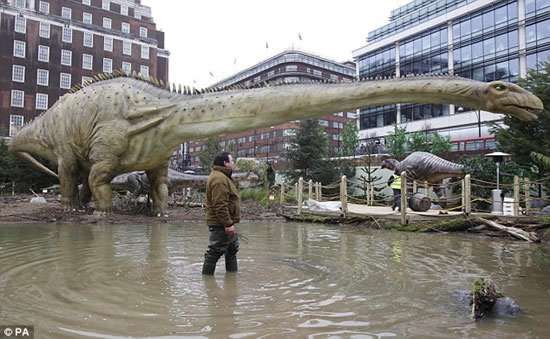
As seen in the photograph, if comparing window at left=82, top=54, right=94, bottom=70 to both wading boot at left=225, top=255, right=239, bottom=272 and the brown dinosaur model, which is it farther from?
wading boot at left=225, top=255, right=239, bottom=272

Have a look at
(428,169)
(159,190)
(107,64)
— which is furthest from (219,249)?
(107,64)

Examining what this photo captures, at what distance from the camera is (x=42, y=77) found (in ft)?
115

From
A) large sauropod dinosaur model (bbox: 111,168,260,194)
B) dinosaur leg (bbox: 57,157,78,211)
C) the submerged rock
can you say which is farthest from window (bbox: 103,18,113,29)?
the submerged rock

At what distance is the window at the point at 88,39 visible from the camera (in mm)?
37281

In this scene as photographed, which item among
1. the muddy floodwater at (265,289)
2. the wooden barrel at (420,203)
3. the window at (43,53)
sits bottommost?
the muddy floodwater at (265,289)

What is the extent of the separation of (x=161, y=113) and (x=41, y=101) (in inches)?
1226

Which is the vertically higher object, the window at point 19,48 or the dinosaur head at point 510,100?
the window at point 19,48

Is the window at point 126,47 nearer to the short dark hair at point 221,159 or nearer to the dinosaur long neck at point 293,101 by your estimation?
the dinosaur long neck at point 293,101

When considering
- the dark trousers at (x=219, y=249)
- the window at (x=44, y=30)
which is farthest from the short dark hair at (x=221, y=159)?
the window at (x=44, y=30)

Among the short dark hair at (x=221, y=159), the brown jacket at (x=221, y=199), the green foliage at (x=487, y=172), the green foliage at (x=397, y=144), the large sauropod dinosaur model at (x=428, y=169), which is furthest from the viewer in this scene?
the green foliage at (x=397, y=144)

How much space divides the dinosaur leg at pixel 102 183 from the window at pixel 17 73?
3010cm

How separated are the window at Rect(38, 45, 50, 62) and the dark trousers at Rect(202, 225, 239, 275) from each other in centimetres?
3643

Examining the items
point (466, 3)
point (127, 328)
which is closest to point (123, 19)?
point (466, 3)

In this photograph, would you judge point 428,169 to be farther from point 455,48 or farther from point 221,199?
point 455,48
